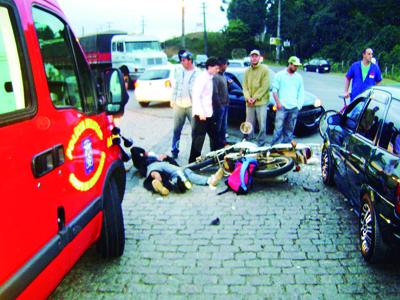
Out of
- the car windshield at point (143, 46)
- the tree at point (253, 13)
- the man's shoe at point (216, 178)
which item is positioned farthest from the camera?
the tree at point (253, 13)

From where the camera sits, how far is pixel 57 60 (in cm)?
306

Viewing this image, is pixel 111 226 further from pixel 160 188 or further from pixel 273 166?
pixel 273 166

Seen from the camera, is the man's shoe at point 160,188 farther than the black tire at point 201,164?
No

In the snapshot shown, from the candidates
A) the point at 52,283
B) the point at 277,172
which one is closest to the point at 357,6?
the point at 277,172

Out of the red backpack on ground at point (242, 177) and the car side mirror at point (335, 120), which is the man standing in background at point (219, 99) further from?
the car side mirror at point (335, 120)

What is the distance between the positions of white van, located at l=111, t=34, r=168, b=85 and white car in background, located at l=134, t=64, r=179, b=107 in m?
8.44

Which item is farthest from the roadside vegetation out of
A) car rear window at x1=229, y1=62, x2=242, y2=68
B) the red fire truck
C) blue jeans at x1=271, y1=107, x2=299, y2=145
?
the red fire truck

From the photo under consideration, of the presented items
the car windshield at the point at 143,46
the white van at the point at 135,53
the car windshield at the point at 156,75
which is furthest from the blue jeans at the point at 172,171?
the car windshield at the point at 143,46

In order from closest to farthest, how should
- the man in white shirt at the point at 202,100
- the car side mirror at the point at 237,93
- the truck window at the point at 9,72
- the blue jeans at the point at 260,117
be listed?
the truck window at the point at 9,72
the man in white shirt at the point at 202,100
the blue jeans at the point at 260,117
the car side mirror at the point at 237,93

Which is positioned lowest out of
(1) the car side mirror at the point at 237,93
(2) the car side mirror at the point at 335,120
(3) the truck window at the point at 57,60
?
(1) the car side mirror at the point at 237,93

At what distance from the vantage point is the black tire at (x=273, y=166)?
6.03 metres

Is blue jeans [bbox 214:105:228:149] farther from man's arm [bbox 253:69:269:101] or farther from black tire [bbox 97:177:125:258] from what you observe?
black tire [bbox 97:177:125:258]

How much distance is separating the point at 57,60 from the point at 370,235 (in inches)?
121

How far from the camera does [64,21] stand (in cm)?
324
